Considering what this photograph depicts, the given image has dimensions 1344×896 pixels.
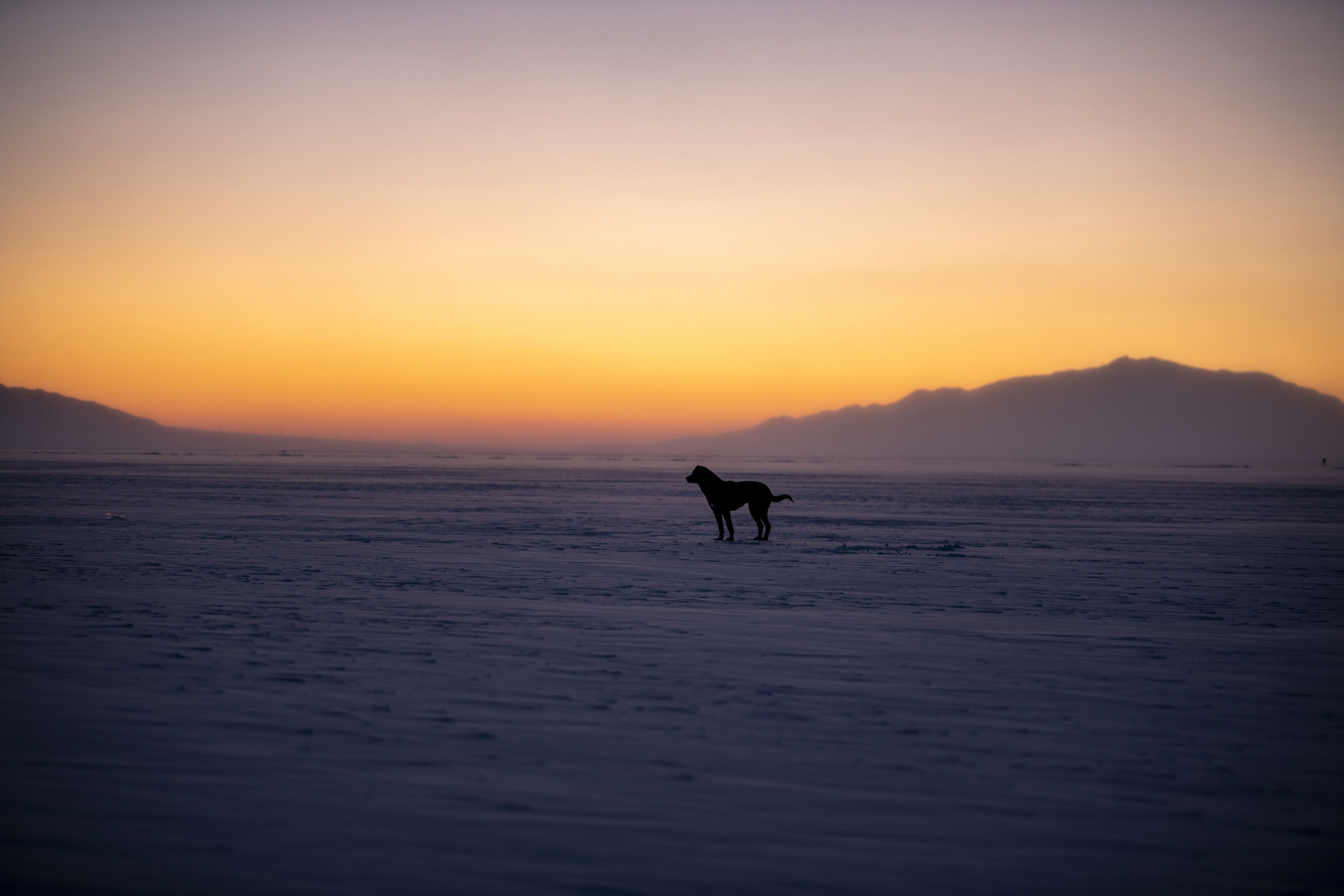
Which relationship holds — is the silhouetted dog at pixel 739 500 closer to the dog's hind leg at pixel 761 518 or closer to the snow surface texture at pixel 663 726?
the dog's hind leg at pixel 761 518

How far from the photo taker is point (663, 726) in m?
6.15

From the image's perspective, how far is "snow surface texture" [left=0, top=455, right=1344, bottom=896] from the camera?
4.23 meters

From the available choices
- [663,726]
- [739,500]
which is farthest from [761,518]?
[663,726]

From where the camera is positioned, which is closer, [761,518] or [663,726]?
[663,726]

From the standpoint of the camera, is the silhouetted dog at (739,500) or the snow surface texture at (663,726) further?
the silhouetted dog at (739,500)

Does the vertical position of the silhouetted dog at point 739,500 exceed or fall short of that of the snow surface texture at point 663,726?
it exceeds it

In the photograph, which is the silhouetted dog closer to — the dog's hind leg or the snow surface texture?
the dog's hind leg

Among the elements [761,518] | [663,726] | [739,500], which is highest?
[739,500]

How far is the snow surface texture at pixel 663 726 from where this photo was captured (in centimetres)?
423

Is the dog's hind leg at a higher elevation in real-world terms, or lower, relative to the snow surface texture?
higher

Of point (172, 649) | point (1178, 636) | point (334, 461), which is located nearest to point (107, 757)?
point (172, 649)

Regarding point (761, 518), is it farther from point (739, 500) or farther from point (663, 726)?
point (663, 726)

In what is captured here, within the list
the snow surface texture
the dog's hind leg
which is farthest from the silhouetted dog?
the snow surface texture

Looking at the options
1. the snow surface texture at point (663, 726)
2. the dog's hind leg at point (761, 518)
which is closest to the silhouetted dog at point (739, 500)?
the dog's hind leg at point (761, 518)
